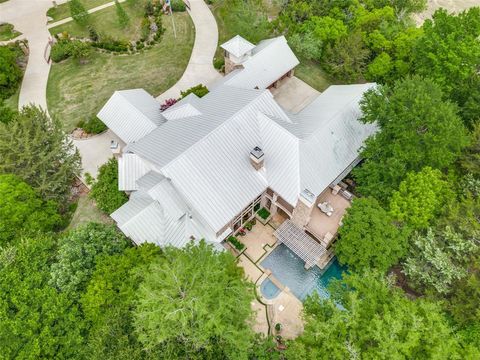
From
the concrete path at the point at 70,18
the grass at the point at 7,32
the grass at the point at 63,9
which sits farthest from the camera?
the grass at the point at 63,9

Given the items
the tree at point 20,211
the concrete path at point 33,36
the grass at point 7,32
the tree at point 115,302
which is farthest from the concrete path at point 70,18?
the tree at point 115,302

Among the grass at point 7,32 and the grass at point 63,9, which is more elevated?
the grass at point 63,9

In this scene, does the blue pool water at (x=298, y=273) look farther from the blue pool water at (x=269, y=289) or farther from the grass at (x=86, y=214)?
the grass at (x=86, y=214)

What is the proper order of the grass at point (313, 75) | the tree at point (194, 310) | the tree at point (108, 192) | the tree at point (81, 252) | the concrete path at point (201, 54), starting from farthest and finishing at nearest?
the grass at point (313, 75) < the concrete path at point (201, 54) < the tree at point (108, 192) < the tree at point (81, 252) < the tree at point (194, 310)

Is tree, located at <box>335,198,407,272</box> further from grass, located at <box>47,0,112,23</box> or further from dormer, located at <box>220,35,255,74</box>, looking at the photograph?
grass, located at <box>47,0,112,23</box>

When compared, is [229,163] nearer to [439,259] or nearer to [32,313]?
[32,313]

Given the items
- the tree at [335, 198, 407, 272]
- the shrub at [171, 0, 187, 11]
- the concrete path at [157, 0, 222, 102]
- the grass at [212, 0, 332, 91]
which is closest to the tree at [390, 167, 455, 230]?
the tree at [335, 198, 407, 272]

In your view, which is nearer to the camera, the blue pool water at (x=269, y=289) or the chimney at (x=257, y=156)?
the chimney at (x=257, y=156)
